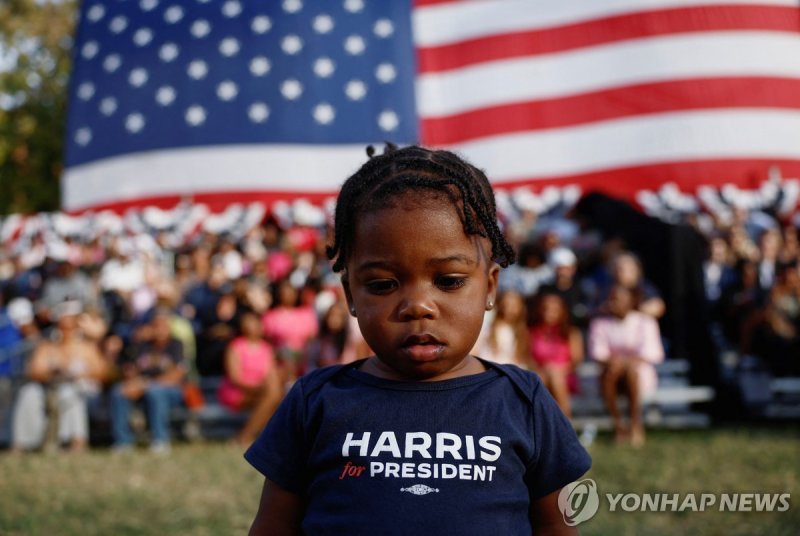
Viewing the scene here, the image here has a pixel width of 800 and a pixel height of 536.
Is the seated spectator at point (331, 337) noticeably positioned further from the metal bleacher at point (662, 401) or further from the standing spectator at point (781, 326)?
the standing spectator at point (781, 326)

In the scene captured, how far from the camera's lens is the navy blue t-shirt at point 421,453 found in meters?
1.64

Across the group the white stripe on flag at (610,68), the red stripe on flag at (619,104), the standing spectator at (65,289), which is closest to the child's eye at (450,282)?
the red stripe on flag at (619,104)

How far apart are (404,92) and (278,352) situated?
280 cm

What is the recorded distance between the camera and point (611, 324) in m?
7.44

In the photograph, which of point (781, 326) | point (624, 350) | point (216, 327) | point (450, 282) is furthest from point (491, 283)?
point (216, 327)

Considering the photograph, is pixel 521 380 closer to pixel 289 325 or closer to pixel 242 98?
pixel 289 325

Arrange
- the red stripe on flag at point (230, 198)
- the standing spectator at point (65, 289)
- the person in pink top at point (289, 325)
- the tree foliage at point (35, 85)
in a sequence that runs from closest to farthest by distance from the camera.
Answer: the person in pink top at point (289, 325)
the red stripe on flag at point (230, 198)
the standing spectator at point (65, 289)
the tree foliage at point (35, 85)

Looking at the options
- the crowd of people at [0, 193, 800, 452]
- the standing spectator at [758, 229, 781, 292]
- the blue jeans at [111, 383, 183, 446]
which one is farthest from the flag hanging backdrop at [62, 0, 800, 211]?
the blue jeans at [111, 383, 183, 446]

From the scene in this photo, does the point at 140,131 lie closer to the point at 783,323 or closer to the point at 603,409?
the point at 603,409

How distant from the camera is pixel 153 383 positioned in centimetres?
784

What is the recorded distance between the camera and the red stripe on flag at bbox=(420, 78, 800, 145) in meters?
7.81

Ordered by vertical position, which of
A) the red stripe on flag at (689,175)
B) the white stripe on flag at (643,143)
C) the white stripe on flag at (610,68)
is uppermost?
the white stripe on flag at (610,68)

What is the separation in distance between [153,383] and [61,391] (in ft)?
2.51

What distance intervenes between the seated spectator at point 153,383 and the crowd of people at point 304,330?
0.01m
